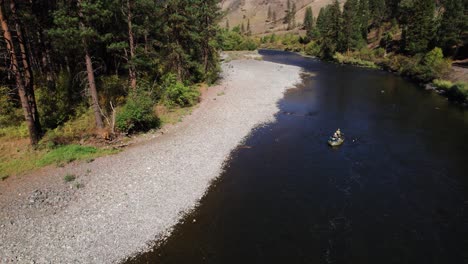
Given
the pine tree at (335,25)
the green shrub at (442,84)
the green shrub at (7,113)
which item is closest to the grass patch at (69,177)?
the green shrub at (7,113)

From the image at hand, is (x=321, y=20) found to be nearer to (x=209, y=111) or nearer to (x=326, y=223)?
(x=209, y=111)

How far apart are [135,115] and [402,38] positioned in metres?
64.1

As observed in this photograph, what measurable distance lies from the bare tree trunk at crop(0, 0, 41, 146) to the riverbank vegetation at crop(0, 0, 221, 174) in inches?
1.7

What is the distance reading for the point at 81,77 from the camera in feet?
78.6

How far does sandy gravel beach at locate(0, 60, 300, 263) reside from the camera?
32.3 feet

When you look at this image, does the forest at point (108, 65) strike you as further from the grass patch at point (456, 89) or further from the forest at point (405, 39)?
the forest at point (405, 39)

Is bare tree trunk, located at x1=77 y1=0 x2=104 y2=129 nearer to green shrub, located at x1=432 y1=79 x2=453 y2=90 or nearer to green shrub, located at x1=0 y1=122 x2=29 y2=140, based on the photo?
green shrub, located at x1=0 y1=122 x2=29 y2=140

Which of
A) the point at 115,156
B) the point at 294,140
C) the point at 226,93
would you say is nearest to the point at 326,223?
the point at 294,140

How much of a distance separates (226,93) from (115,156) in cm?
1950

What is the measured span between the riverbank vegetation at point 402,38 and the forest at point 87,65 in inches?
1371

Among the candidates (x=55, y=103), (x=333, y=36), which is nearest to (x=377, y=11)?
(x=333, y=36)

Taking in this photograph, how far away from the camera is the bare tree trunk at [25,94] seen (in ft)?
46.0

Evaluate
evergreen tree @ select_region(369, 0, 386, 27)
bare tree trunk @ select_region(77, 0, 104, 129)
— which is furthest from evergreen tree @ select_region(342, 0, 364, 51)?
bare tree trunk @ select_region(77, 0, 104, 129)

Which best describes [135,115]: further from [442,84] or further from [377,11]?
[377,11]
